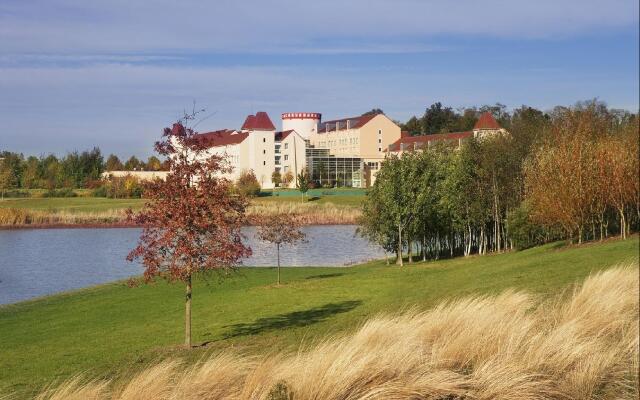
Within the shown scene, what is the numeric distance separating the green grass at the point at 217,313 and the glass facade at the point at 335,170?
9561 centimetres

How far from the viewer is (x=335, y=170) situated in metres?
130

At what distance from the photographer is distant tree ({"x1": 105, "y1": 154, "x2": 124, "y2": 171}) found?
131 m

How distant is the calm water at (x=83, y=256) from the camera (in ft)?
118

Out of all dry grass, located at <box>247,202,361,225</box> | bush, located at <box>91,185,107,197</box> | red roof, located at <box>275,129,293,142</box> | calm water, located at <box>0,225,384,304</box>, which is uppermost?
red roof, located at <box>275,129,293,142</box>

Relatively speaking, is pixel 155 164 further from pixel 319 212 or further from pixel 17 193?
pixel 17 193

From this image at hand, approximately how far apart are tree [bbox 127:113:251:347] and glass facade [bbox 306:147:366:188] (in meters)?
110

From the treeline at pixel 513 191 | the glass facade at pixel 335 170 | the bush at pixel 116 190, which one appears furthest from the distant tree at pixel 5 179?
the glass facade at pixel 335 170

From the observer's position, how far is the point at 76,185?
105938mm

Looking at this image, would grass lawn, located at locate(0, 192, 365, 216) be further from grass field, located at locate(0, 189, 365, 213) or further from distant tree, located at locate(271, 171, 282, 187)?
distant tree, located at locate(271, 171, 282, 187)

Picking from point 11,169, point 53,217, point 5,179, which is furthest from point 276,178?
point 5,179

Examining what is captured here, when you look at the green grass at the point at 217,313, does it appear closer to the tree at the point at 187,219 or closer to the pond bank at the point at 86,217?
the tree at the point at 187,219

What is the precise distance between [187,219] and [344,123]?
124m

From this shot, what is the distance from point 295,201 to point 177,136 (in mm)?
81815

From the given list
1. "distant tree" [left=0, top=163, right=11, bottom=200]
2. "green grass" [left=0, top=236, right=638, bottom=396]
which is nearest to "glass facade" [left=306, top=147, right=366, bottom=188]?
"distant tree" [left=0, top=163, right=11, bottom=200]
